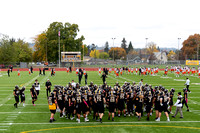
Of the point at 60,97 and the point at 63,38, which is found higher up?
the point at 63,38

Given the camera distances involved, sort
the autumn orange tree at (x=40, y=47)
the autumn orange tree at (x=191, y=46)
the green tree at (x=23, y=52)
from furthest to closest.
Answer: the autumn orange tree at (x=191, y=46) < the green tree at (x=23, y=52) < the autumn orange tree at (x=40, y=47)

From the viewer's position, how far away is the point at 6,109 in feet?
41.4

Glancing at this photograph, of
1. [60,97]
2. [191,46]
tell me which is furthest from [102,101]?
[191,46]

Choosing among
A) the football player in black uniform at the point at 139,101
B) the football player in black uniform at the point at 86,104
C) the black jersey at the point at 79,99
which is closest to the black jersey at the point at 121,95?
the football player in black uniform at the point at 139,101

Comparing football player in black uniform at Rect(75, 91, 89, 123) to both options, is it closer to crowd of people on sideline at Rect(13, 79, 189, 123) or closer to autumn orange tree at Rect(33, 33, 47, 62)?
crowd of people on sideline at Rect(13, 79, 189, 123)

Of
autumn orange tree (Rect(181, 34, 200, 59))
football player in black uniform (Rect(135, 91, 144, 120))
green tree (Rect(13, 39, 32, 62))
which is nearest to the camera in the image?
football player in black uniform (Rect(135, 91, 144, 120))

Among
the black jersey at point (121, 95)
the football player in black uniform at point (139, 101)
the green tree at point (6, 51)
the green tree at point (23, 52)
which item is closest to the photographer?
the football player in black uniform at point (139, 101)

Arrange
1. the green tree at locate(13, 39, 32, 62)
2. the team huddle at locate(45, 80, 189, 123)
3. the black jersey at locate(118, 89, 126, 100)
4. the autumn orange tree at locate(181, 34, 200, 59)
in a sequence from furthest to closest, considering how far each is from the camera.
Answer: the autumn orange tree at locate(181, 34, 200, 59)
the green tree at locate(13, 39, 32, 62)
the black jersey at locate(118, 89, 126, 100)
the team huddle at locate(45, 80, 189, 123)

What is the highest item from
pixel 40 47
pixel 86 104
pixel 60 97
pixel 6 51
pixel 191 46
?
pixel 191 46

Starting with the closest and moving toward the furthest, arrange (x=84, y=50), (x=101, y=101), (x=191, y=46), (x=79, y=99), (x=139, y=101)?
(x=79, y=99)
(x=101, y=101)
(x=139, y=101)
(x=84, y=50)
(x=191, y=46)

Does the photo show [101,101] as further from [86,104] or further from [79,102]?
[79,102]

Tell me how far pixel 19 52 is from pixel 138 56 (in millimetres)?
57787

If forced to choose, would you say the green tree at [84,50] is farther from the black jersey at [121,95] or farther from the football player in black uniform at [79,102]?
the football player in black uniform at [79,102]

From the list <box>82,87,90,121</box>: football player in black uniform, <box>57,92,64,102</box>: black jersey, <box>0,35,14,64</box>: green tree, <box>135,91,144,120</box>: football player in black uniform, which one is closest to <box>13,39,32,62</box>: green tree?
<box>0,35,14,64</box>: green tree
